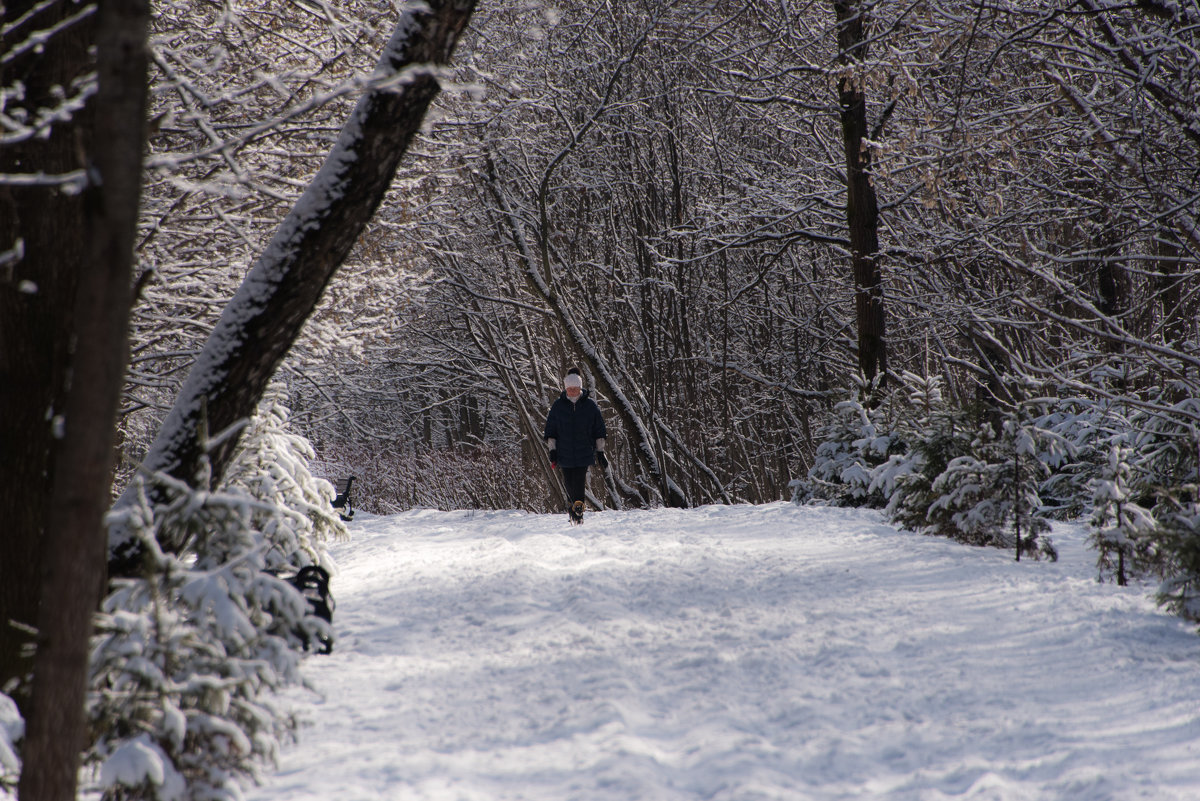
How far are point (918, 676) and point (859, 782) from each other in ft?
4.49

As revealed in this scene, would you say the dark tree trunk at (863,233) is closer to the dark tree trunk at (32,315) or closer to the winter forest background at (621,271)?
the winter forest background at (621,271)

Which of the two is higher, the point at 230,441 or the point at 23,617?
the point at 230,441

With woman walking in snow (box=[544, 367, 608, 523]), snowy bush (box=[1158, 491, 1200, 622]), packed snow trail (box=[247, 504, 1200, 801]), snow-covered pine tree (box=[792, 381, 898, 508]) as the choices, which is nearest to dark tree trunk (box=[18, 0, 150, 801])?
packed snow trail (box=[247, 504, 1200, 801])

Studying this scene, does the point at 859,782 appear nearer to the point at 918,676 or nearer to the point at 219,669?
the point at 918,676

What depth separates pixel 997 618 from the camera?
589 cm

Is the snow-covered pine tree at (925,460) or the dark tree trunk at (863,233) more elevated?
the dark tree trunk at (863,233)

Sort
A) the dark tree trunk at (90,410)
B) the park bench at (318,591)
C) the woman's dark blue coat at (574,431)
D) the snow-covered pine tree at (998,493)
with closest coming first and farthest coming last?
the dark tree trunk at (90,410) < the park bench at (318,591) < the snow-covered pine tree at (998,493) < the woman's dark blue coat at (574,431)

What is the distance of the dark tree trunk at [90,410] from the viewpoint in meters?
2.30

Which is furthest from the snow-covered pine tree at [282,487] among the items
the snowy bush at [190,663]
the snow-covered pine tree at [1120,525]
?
the snow-covered pine tree at [1120,525]

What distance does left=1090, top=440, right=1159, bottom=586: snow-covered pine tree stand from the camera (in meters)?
6.29

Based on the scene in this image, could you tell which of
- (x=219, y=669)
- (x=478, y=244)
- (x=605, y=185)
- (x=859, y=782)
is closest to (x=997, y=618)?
(x=859, y=782)

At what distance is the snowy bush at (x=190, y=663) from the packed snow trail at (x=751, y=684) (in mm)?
354

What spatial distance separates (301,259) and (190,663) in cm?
178

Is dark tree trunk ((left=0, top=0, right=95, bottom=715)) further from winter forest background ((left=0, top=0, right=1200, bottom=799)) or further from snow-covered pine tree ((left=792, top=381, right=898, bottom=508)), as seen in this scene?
snow-covered pine tree ((left=792, top=381, right=898, bottom=508))
